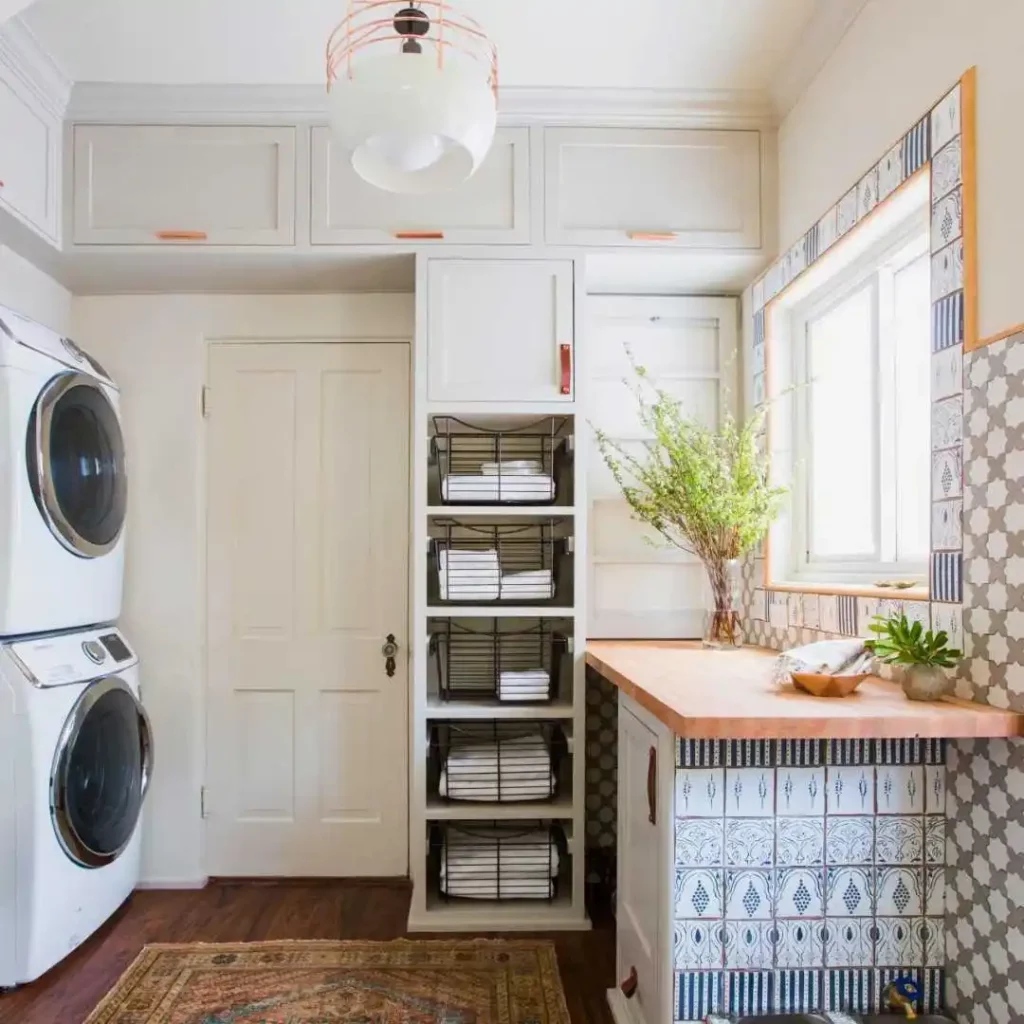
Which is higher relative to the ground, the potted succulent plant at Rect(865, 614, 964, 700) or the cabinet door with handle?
the potted succulent plant at Rect(865, 614, 964, 700)

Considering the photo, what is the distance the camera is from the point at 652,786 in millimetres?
1776

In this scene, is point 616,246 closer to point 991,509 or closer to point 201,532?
point 991,509

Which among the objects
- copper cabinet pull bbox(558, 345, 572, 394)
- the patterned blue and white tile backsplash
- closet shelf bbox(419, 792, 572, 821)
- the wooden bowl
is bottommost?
closet shelf bbox(419, 792, 572, 821)

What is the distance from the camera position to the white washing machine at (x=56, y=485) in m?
2.25

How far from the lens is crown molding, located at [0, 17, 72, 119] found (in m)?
2.35

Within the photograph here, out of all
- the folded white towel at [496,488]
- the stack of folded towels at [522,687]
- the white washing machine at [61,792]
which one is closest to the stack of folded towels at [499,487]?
the folded white towel at [496,488]

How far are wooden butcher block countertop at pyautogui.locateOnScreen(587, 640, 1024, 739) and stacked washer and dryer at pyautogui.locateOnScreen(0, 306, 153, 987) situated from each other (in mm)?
1494

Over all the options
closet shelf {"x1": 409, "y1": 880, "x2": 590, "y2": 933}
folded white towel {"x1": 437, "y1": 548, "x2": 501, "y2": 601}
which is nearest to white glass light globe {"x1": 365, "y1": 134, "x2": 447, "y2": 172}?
folded white towel {"x1": 437, "y1": 548, "x2": 501, "y2": 601}

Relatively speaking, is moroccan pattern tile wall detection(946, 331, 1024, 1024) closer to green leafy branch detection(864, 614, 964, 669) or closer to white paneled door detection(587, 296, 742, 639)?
green leafy branch detection(864, 614, 964, 669)

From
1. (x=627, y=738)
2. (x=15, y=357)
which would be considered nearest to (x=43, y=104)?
(x=15, y=357)

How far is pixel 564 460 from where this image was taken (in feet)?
9.66

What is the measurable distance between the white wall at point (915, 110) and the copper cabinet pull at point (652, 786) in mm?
Result: 1031

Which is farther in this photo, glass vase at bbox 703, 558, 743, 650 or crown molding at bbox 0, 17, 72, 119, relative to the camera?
glass vase at bbox 703, 558, 743, 650

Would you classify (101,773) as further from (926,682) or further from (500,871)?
(926,682)
